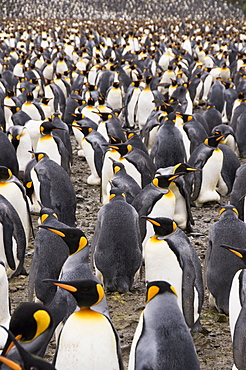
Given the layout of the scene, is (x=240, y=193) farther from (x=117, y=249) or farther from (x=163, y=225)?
(x=163, y=225)

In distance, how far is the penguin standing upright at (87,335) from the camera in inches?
114

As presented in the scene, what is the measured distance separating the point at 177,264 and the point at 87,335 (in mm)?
1128

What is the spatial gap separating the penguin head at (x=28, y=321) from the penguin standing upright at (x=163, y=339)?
1.75ft

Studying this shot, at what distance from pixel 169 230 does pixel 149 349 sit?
1260 millimetres

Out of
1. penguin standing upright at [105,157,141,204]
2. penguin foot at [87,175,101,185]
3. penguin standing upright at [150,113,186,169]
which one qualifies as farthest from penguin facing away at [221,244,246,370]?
penguin foot at [87,175,101,185]

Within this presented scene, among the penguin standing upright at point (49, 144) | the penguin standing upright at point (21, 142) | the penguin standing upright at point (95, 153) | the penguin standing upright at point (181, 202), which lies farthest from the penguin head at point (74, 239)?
the penguin standing upright at point (21, 142)

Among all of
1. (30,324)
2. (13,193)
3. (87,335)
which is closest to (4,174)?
(13,193)

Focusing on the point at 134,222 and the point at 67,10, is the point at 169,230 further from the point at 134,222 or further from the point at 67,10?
the point at 67,10

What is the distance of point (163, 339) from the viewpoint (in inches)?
108

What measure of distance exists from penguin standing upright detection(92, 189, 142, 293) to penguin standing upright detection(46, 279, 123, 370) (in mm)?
1412

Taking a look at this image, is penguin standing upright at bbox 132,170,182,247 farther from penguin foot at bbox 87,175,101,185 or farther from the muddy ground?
penguin foot at bbox 87,175,101,185

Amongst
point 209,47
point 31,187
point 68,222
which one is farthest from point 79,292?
point 209,47

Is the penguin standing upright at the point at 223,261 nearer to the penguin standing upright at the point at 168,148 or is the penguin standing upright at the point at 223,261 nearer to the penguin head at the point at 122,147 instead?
the penguin head at the point at 122,147

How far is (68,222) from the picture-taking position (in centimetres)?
552
